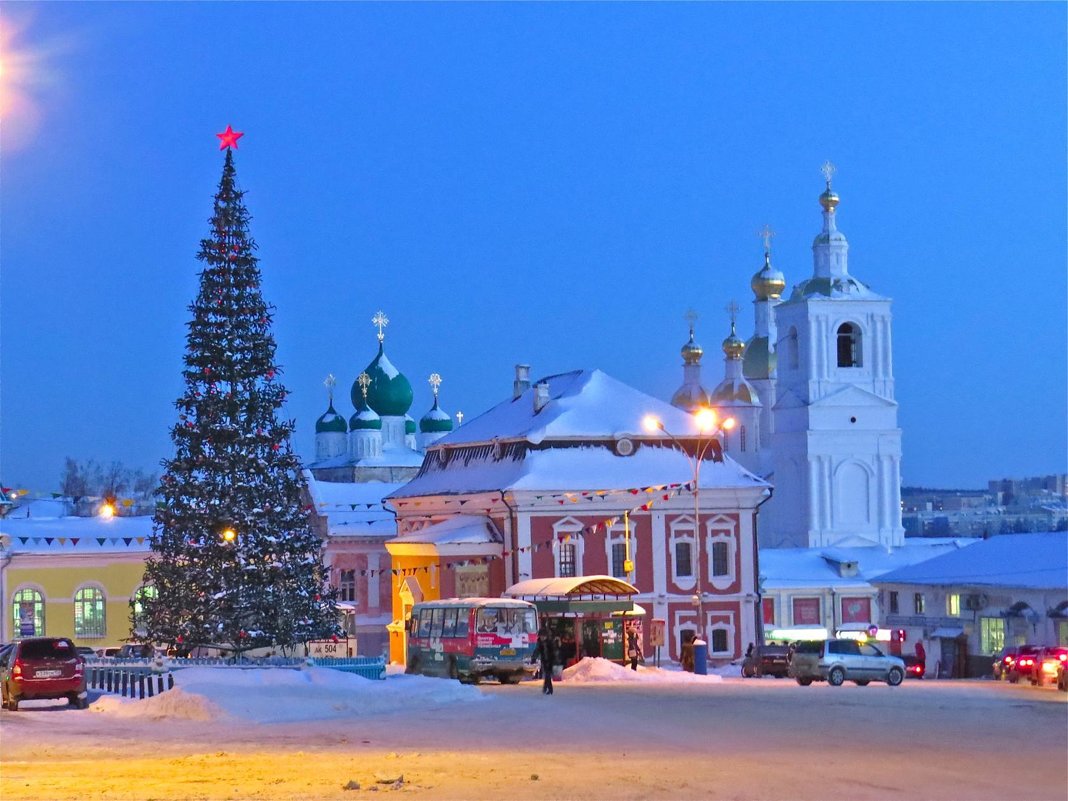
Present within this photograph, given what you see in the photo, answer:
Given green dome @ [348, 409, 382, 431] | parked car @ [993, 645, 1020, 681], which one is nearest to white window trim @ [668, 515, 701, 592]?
parked car @ [993, 645, 1020, 681]

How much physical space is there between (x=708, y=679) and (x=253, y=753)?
68.3ft

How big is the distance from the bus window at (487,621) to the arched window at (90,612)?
25.1 meters

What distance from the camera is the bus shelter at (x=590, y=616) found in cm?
4738

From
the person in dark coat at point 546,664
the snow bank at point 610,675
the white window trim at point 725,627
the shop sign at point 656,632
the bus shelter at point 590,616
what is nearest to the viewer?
the person in dark coat at point 546,664

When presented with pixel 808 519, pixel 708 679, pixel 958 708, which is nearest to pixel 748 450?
pixel 808 519

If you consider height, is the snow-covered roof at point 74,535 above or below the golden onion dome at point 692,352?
below

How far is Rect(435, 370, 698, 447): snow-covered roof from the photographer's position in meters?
62.2

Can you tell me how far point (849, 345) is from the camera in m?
122

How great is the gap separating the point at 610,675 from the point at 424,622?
5.51m

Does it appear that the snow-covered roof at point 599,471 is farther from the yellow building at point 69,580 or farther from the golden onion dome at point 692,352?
the golden onion dome at point 692,352

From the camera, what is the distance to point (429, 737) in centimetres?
2558

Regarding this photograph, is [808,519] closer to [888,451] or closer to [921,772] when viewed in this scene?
[888,451]

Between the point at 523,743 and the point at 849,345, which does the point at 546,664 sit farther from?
the point at 849,345

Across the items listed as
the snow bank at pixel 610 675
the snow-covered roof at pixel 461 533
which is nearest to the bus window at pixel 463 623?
the snow bank at pixel 610 675
